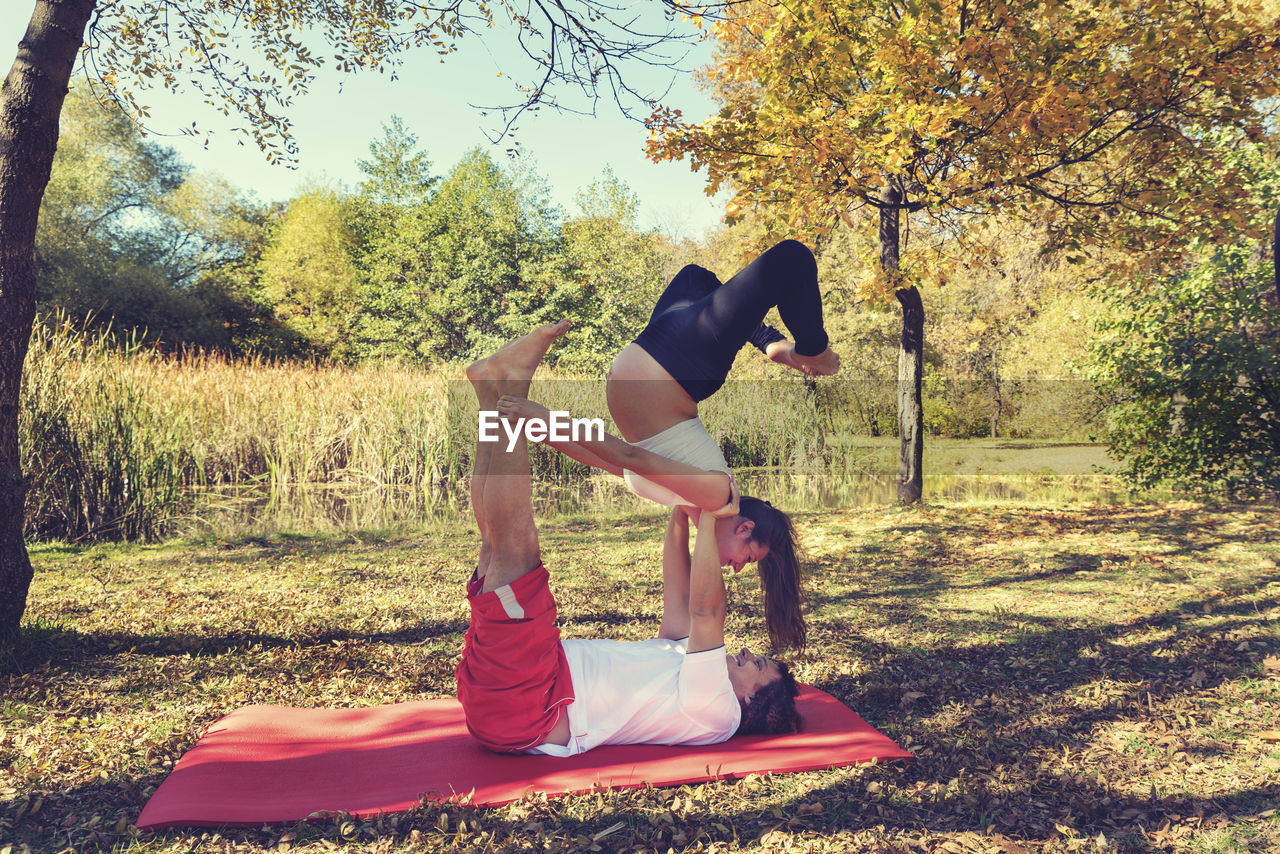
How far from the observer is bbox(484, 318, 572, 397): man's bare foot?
8.72 ft

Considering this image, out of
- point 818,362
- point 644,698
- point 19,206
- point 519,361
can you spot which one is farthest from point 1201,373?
point 19,206

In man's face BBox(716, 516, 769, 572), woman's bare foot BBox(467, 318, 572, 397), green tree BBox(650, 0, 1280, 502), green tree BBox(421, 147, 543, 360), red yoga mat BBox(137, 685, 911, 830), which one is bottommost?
red yoga mat BBox(137, 685, 911, 830)

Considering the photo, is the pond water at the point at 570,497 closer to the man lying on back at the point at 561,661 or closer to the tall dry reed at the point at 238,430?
the tall dry reed at the point at 238,430

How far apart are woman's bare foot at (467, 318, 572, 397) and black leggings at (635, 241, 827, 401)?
42 centimetres

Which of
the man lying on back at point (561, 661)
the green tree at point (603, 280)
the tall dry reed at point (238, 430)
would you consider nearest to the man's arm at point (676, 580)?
the man lying on back at point (561, 661)

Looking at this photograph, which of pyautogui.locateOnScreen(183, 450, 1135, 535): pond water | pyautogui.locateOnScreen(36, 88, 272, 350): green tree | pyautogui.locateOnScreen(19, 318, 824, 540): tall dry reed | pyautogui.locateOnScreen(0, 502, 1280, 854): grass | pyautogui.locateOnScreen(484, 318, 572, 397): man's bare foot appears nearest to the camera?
pyautogui.locateOnScreen(0, 502, 1280, 854): grass

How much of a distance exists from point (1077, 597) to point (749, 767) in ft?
11.0

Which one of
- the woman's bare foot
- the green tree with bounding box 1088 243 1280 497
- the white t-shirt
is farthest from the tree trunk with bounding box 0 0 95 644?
the green tree with bounding box 1088 243 1280 497

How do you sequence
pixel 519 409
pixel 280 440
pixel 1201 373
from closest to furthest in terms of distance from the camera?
pixel 519 409 < pixel 1201 373 < pixel 280 440

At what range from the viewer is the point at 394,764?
266cm

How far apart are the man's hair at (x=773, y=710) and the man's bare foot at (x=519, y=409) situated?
1.39 m

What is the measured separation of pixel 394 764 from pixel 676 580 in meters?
1.24

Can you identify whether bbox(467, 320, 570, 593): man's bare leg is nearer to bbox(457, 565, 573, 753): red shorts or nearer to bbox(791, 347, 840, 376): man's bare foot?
bbox(457, 565, 573, 753): red shorts

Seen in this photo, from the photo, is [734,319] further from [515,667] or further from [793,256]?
[515,667]
